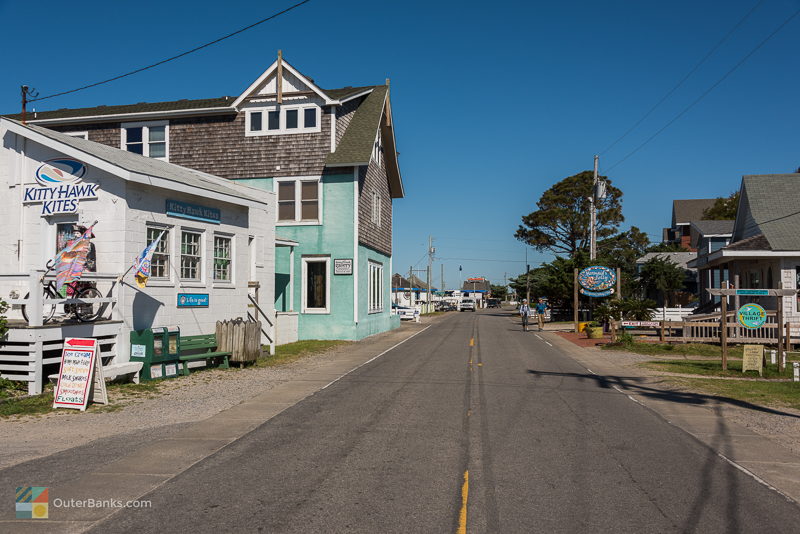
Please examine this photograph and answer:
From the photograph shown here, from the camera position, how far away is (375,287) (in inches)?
1160

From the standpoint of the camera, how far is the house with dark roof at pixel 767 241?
23359mm

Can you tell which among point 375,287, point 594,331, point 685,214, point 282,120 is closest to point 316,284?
point 375,287

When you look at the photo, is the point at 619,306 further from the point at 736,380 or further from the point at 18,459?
the point at 18,459

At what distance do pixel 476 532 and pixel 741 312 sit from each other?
46.8ft

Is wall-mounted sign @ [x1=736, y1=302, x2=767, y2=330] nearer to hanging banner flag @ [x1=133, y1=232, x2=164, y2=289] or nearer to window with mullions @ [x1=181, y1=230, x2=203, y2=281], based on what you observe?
window with mullions @ [x1=181, y1=230, x2=203, y2=281]

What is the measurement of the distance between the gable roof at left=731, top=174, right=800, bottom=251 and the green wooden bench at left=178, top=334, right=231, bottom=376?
2066 cm

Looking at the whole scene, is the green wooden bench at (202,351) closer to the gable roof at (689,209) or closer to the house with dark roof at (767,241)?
the house with dark roof at (767,241)

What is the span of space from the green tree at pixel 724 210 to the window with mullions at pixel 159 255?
66.8 m

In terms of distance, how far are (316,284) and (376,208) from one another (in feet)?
18.7

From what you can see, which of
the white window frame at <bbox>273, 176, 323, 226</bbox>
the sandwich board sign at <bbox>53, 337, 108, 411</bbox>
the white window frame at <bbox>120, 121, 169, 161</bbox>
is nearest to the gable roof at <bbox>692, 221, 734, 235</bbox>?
the white window frame at <bbox>273, 176, 323, 226</bbox>

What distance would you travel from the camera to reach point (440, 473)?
6.46m

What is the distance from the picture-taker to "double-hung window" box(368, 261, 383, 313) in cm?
2824

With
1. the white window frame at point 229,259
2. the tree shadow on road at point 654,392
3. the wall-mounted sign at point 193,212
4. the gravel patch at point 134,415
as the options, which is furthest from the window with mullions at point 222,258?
the tree shadow on road at point 654,392

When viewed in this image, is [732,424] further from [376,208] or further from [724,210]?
[724,210]
